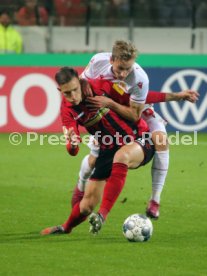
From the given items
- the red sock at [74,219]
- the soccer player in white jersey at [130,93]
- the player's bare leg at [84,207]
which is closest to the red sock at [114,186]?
the player's bare leg at [84,207]

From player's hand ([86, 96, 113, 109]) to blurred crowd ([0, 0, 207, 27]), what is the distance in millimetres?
12889

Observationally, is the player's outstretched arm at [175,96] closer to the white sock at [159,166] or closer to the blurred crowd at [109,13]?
the white sock at [159,166]

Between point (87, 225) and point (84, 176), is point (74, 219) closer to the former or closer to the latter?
point (87, 225)

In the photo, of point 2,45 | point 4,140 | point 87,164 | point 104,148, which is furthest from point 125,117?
point 2,45

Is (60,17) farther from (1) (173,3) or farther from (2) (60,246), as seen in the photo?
(2) (60,246)

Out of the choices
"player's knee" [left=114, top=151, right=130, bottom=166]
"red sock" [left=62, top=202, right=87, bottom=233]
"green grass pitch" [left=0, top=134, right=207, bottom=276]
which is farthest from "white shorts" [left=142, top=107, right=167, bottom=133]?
"red sock" [left=62, top=202, right=87, bottom=233]

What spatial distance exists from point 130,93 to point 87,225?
1.38 metres

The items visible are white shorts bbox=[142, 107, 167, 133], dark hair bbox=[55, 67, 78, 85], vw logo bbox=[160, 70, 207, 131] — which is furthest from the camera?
vw logo bbox=[160, 70, 207, 131]

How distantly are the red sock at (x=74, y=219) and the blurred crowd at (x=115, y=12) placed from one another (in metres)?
12.7

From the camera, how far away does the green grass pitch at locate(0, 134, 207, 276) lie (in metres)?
7.25

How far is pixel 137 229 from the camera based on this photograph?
8.24 m

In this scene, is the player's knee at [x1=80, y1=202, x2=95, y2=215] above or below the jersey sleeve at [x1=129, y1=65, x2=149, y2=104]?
below

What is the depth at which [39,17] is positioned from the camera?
20.9 m

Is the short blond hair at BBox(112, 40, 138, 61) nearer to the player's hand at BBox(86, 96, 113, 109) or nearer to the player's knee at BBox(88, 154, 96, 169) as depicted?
the player's hand at BBox(86, 96, 113, 109)
